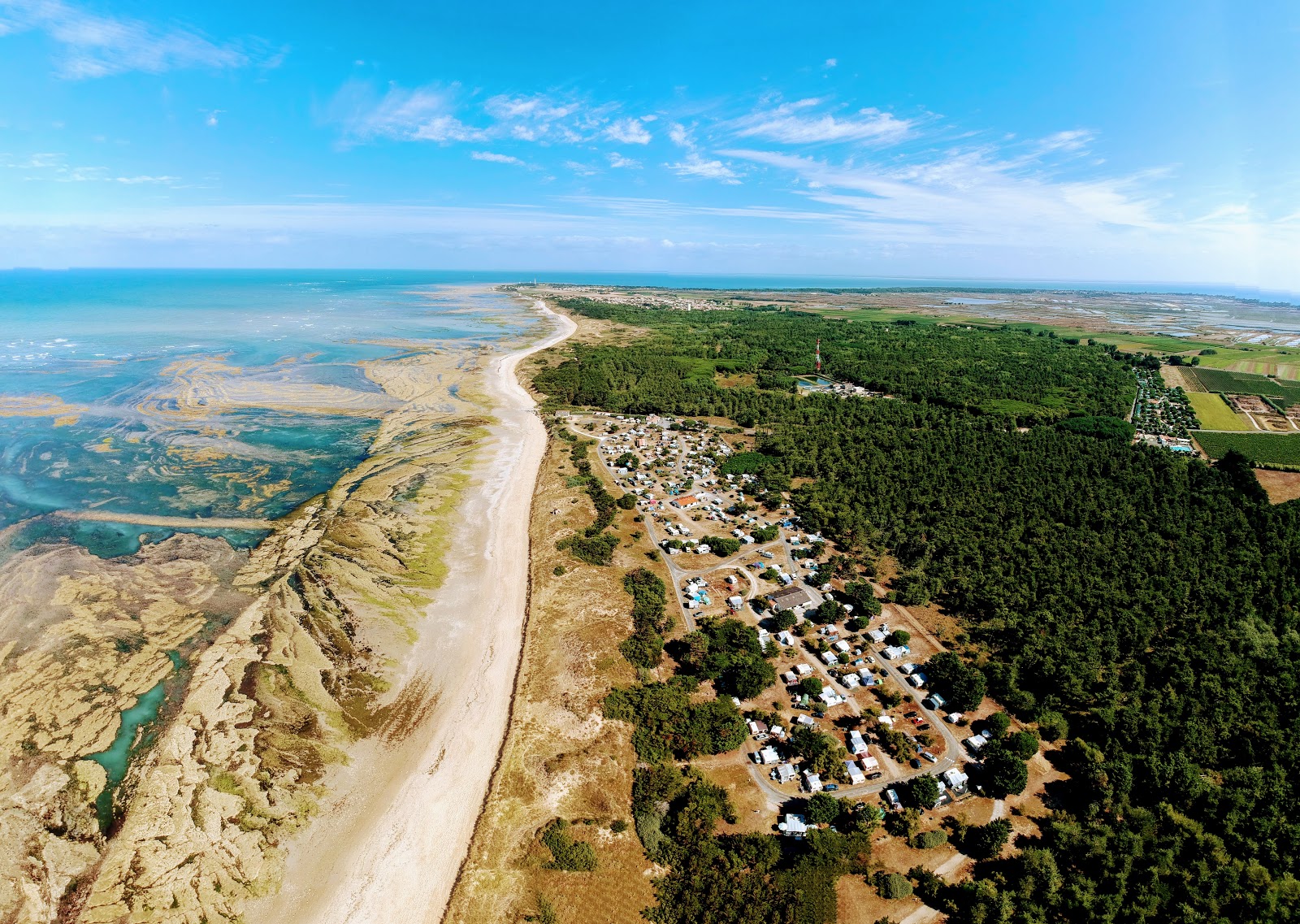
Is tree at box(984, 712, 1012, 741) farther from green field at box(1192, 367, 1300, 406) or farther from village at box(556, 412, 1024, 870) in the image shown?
green field at box(1192, 367, 1300, 406)

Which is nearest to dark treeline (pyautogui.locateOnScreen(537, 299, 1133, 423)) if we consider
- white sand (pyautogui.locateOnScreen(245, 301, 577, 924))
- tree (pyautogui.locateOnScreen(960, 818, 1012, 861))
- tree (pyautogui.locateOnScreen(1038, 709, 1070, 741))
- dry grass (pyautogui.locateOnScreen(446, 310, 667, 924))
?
dry grass (pyautogui.locateOnScreen(446, 310, 667, 924))

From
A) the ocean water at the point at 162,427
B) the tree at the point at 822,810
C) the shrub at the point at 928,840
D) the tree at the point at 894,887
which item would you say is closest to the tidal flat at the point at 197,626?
the ocean water at the point at 162,427

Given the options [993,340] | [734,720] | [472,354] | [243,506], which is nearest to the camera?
[734,720]

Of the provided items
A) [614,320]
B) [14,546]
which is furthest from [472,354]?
[14,546]

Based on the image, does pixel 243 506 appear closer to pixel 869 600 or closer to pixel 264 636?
pixel 264 636

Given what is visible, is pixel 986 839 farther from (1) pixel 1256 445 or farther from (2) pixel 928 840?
(1) pixel 1256 445

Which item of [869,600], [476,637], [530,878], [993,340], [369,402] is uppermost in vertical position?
[993,340]

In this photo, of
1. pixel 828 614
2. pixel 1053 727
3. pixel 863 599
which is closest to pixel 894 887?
pixel 1053 727

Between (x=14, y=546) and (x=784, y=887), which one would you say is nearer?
(x=784, y=887)
